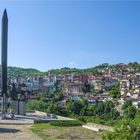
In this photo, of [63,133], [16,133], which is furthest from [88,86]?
[16,133]

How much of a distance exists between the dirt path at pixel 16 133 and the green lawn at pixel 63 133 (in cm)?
37

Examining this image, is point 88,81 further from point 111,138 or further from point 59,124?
point 111,138

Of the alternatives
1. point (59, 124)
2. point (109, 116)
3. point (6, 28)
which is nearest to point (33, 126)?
point (59, 124)

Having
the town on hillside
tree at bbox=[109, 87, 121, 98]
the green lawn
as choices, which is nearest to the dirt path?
the green lawn

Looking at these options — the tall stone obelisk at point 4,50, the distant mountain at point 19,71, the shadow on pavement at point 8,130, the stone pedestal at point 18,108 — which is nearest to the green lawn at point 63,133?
the shadow on pavement at point 8,130

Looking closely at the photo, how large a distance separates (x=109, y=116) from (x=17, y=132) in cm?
3365

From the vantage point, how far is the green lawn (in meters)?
21.0

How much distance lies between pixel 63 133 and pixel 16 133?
2.24m

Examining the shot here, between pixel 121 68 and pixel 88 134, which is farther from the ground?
pixel 121 68

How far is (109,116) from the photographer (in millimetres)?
55156

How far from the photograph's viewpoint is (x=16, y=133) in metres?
21.9

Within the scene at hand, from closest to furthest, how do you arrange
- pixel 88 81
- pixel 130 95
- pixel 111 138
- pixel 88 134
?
pixel 111 138, pixel 88 134, pixel 130 95, pixel 88 81

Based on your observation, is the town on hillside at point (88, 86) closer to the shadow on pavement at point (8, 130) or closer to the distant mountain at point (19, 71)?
the distant mountain at point (19, 71)

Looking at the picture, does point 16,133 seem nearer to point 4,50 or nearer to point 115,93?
point 4,50
